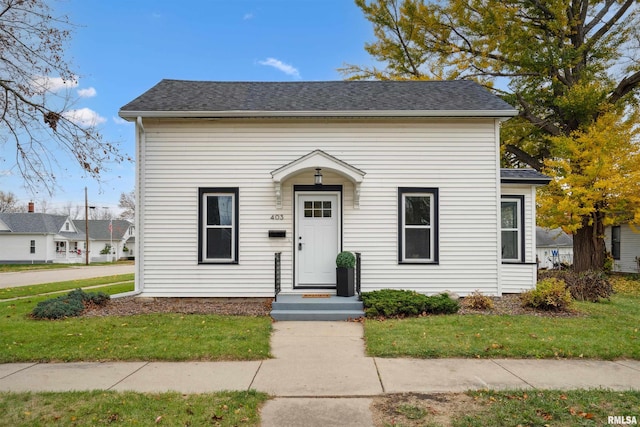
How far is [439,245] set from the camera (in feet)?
30.8

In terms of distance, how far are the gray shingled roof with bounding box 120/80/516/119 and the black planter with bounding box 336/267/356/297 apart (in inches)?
142

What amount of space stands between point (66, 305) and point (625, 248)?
2665 centimetres

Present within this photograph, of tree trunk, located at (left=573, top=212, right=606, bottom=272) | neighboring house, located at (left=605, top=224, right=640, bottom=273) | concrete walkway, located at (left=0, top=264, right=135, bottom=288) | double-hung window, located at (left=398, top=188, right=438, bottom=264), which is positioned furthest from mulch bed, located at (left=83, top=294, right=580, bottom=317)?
neighboring house, located at (left=605, top=224, right=640, bottom=273)

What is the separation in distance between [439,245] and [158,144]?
701 centimetres

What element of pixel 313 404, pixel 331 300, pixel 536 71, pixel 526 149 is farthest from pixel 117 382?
pixel 526 149

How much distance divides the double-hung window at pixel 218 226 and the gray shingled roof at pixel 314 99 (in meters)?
1.89

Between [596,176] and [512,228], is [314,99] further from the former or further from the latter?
[596,176]

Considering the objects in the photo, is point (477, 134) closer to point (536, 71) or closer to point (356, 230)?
point (356, 230)

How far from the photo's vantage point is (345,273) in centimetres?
876

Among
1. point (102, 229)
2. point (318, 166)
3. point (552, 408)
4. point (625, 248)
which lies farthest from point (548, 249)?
point (102, 229)

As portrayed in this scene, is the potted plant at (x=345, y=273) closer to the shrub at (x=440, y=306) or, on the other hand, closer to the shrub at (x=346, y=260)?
the shrub at (x=346, y=260)

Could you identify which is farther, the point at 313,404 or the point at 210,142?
the point at 210,142

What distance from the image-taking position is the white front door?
9.40m

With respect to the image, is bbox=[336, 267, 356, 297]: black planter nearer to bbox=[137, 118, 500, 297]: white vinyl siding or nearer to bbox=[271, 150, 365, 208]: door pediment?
bbox=[137, 118, 500, 297]: white vinyl siding
